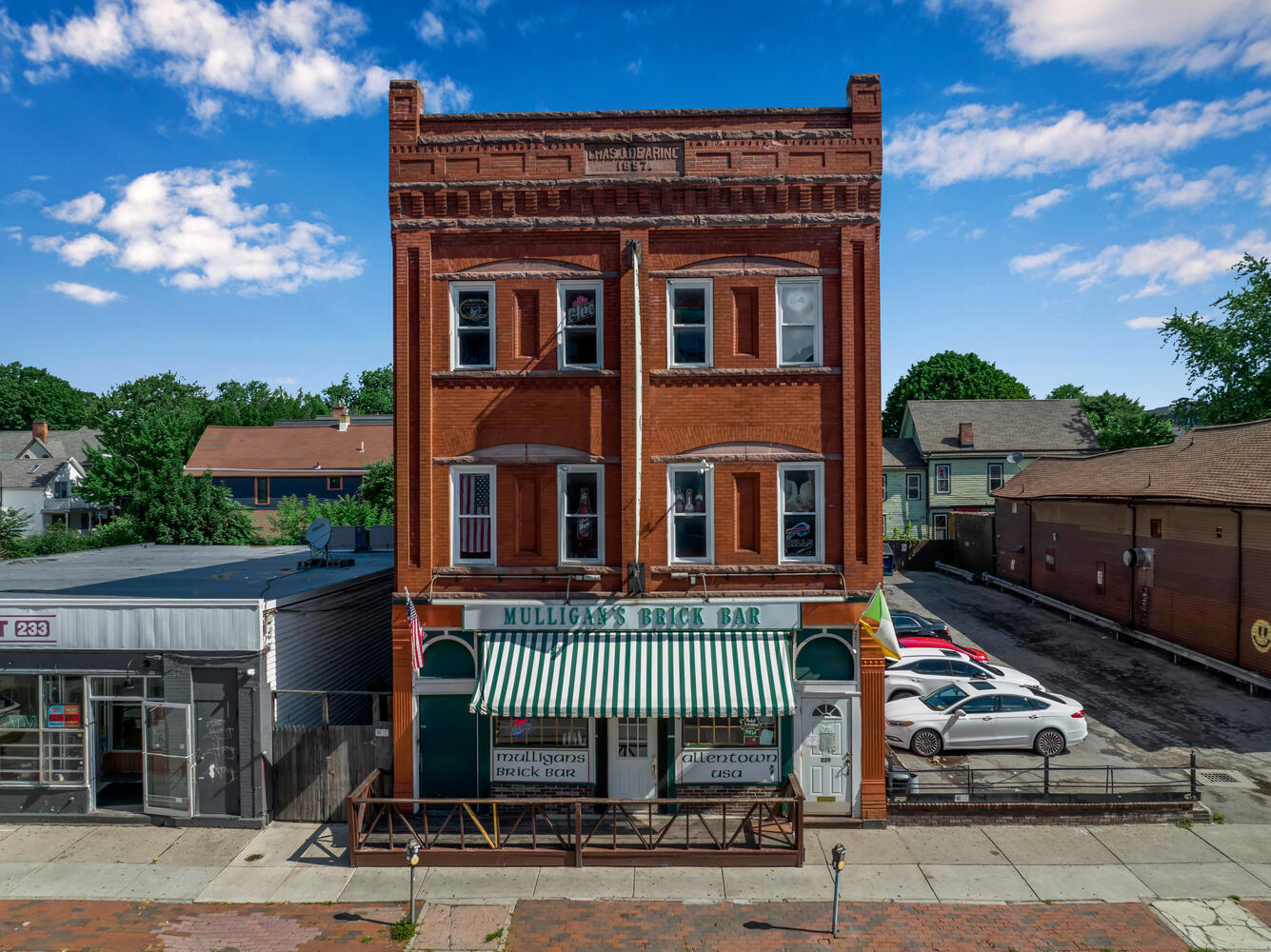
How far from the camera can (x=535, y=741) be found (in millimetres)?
14320

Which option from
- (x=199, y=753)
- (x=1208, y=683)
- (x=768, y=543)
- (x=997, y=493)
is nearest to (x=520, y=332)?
(x=768, y=543)

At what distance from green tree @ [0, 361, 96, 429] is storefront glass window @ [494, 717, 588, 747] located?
344ft

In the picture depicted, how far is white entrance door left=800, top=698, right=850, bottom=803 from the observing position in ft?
46.1

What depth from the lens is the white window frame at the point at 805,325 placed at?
14461mm

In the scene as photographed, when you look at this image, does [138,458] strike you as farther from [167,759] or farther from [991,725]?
[991,725]

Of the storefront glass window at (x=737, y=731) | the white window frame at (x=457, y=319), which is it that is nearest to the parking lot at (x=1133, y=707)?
the storefront glass window at (x=737, y=731)

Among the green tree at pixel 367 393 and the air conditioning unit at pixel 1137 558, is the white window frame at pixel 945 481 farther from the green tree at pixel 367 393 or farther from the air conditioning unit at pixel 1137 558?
the green tree at pixel 367 393

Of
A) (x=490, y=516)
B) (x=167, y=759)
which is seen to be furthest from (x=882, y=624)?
(x=167, y=759)

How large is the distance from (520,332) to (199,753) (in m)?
10.4

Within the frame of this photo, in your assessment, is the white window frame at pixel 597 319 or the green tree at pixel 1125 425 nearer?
the white window frame at pixel 597 319

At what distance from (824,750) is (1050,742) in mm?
6727

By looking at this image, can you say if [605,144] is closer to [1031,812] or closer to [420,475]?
[420,475]

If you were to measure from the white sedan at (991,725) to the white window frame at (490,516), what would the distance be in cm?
1005

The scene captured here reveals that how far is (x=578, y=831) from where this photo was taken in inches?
498
